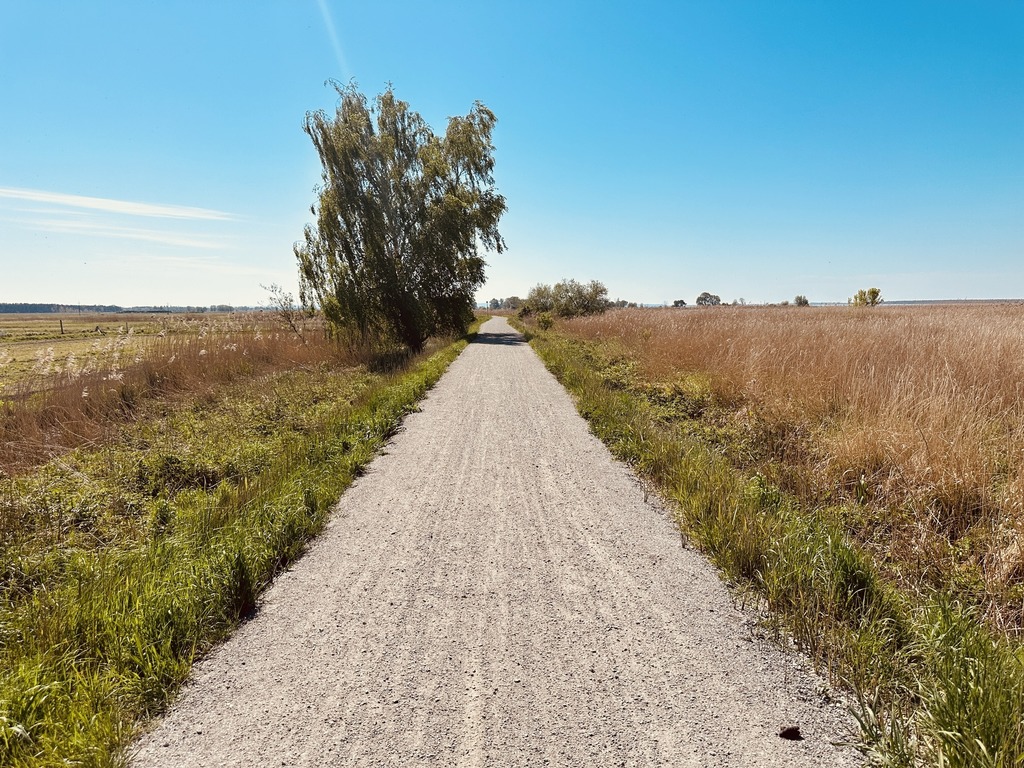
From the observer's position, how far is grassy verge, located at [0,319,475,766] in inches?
79.1

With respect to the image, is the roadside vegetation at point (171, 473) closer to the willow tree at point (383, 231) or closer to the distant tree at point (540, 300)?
the willow tree at point (383, 231)

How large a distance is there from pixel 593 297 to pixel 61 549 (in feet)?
121

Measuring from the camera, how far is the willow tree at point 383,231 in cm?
1720

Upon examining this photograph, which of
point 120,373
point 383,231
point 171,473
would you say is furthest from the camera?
point 383,231

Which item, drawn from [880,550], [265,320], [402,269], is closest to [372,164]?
[402,269]

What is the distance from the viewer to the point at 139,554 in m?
3.38

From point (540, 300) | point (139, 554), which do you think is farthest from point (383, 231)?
point (540, 300)

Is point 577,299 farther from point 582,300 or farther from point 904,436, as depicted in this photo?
point 904,436

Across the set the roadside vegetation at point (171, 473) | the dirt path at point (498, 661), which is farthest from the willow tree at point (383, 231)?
the dirt path at point (498, 661)

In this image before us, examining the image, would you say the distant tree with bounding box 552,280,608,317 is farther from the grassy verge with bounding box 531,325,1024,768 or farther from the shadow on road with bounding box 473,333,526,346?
the grassy verge with bounding box 531,325,1024,768

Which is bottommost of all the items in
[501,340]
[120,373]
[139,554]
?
[139,554]

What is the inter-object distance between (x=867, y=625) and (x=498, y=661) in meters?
2.03

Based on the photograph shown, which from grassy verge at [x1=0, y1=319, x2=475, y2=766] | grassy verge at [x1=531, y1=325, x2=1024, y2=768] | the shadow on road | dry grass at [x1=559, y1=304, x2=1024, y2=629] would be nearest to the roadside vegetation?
grassy verge at [x1=0, y1=319, x2=475, y2=766]

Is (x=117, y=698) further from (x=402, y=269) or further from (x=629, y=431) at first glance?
(x=402, y=269)
